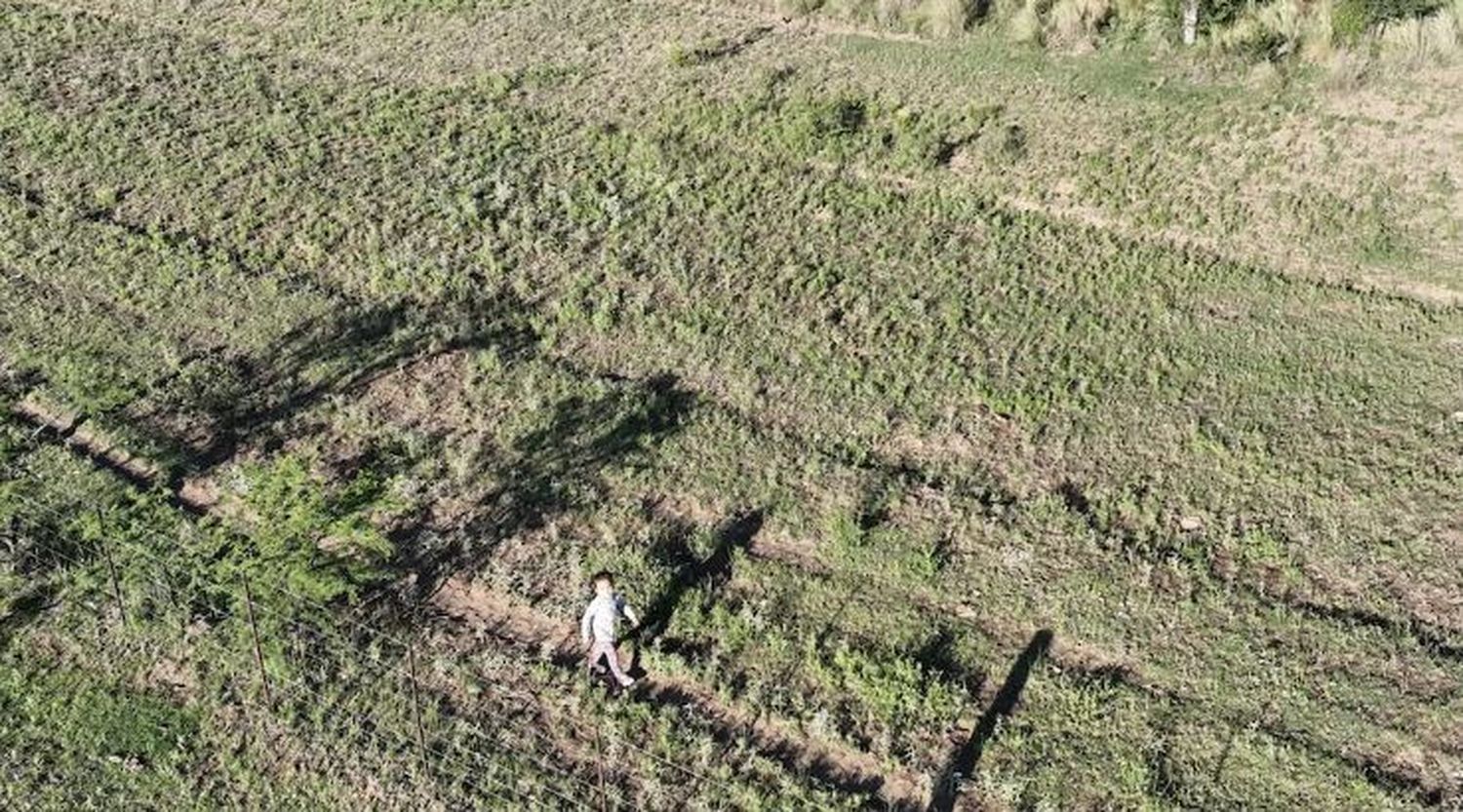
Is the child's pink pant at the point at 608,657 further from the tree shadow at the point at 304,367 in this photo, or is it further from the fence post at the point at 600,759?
the tree shadow at the point at 304,367

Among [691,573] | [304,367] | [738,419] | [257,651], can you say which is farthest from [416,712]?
[304,367]

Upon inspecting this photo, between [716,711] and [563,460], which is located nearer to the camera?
[716,711]

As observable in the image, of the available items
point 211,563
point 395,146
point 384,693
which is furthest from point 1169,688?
point 395,146

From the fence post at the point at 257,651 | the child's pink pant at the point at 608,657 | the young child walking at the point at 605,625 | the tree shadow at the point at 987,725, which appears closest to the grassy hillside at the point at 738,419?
the tree shadow at the point at 987,725

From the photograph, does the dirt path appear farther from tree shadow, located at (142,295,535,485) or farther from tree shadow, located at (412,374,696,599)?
tree shadow, located at (142,295,535,485)

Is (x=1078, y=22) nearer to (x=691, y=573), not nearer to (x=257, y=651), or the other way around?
(x=691, y=573)

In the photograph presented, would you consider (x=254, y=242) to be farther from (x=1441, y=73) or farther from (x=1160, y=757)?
(x=1441, y=73)
